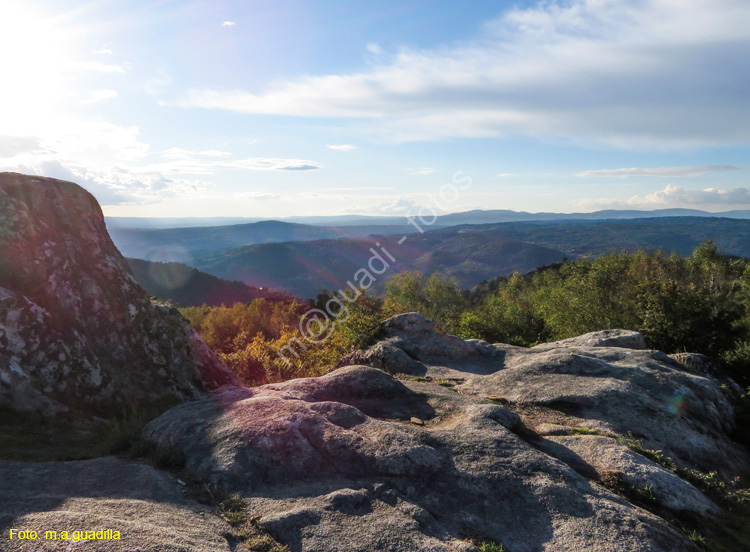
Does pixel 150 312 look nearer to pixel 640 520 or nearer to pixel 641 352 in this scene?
pixel 640 520

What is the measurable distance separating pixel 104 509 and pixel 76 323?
8684 mm

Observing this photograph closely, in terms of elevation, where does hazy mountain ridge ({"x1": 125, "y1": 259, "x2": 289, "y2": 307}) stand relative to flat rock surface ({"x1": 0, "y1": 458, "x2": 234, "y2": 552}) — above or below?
below

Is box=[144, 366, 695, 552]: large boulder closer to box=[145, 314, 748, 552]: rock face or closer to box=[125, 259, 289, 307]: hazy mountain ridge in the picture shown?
box=[145, 314, 748, 552]: rock face

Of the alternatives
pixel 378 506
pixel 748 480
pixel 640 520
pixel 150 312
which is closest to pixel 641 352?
pixel 748 480

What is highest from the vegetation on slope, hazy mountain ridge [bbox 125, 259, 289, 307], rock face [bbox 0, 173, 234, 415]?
rock face [bbox 0, 173, 234, 415]

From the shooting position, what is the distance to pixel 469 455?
31.8 ft

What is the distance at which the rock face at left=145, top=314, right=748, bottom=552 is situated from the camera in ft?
25.4

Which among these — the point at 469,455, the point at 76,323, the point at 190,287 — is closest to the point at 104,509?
the point at 469,455

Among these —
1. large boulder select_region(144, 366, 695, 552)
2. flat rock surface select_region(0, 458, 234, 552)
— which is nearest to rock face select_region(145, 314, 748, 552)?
large boulder select_region(144, 366, 695, 552)

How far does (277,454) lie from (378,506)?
2.62m

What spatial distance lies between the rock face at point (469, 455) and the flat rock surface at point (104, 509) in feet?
3.16

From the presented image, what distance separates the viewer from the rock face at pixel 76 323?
12.2 m

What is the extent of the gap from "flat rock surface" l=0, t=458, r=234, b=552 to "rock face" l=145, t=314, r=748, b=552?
37.9 inches

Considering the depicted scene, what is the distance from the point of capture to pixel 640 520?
7906mm
